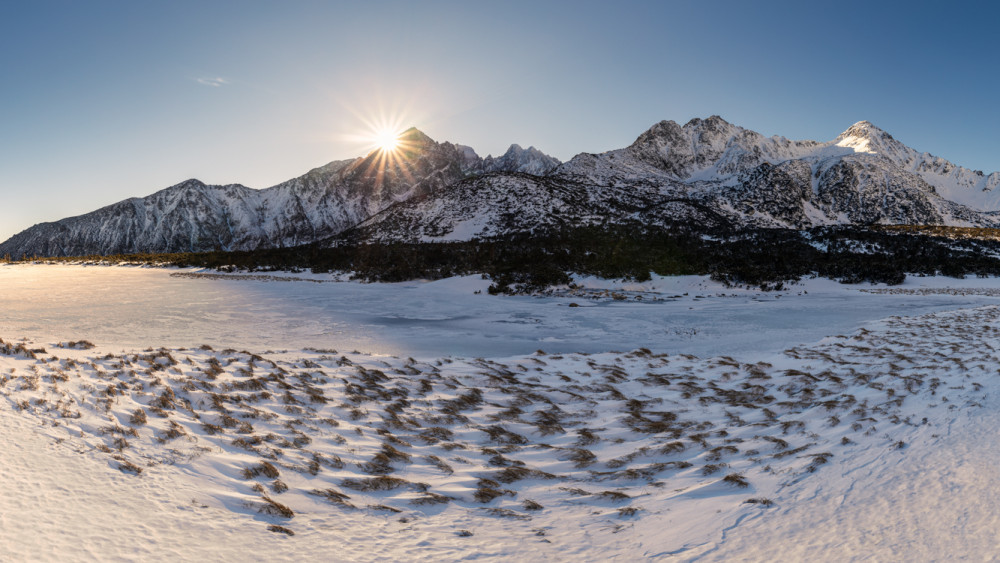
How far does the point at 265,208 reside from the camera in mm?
171125

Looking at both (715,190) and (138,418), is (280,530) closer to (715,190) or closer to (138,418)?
(138,418)

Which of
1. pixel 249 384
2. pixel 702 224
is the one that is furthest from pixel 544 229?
pixel 249 384

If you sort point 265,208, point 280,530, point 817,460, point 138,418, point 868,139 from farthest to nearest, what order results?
point 265,208, point 868,139, point 138,418, point 817,460, point 280,530

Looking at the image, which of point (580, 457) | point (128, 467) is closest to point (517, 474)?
point (580, 457)

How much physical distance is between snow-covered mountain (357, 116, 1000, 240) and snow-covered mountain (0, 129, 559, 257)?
53269mm

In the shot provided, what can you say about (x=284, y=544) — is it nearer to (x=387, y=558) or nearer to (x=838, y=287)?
(x=387, y=558)

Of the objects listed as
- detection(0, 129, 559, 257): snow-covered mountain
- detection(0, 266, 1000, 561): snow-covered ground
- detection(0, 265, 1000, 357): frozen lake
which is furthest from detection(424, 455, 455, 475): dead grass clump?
detection(0, 129, 559, 257): snow-covered mountain

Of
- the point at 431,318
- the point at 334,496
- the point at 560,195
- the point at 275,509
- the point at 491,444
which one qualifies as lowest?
the point at 491,444

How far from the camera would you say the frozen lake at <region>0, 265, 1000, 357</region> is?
1195cm

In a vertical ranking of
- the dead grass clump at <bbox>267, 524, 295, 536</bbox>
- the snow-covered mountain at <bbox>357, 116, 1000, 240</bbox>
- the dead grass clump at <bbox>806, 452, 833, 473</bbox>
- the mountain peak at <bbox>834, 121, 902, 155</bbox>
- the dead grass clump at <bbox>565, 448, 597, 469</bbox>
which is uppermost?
the mountain peak at <bbox>834, 121, 902, 155</bbox>

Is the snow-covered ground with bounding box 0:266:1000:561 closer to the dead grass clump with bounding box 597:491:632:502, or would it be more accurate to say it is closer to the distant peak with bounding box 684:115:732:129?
the dead grass clump with bounding box 597:491:632:502

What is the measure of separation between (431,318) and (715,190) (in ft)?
349

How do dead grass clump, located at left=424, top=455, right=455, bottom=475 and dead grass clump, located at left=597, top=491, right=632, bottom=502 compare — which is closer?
dead grass clump, located at left=597, top=491, right=632, bottom=502

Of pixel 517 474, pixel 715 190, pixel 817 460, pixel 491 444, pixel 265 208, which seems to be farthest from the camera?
pixel 265 208
